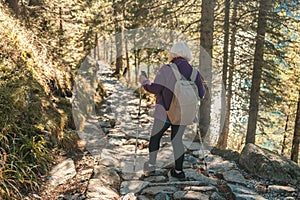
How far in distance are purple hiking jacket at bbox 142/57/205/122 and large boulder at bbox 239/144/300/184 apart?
6.20 ft

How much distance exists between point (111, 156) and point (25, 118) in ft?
6.21

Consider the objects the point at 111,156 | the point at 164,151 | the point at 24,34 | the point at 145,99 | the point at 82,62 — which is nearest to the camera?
the point at 111,156

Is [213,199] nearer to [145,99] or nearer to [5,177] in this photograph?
[5,177]

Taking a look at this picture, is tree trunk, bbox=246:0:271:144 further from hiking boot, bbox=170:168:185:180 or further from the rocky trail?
hiking boot, bbox=170:168:185:180

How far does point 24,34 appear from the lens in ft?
25.5

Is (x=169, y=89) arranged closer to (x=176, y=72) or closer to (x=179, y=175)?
(x=176, y=72)

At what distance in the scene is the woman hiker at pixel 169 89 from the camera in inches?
168

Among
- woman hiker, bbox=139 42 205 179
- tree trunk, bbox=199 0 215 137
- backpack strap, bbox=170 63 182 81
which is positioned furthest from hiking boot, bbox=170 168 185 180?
tree trunk, bbox=199 0 215 137

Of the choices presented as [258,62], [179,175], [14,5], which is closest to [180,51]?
[179,175]

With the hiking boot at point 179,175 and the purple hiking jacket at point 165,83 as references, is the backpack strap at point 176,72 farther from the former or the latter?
the hiking boot at point 179,175

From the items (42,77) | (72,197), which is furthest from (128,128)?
(72,197)

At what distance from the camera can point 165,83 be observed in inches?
168

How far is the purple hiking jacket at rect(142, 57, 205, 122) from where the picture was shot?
424 cm

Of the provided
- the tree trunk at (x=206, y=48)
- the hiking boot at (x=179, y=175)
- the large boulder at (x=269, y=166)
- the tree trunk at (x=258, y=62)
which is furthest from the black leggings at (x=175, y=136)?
the tree trunk at (x=258, y=62)
